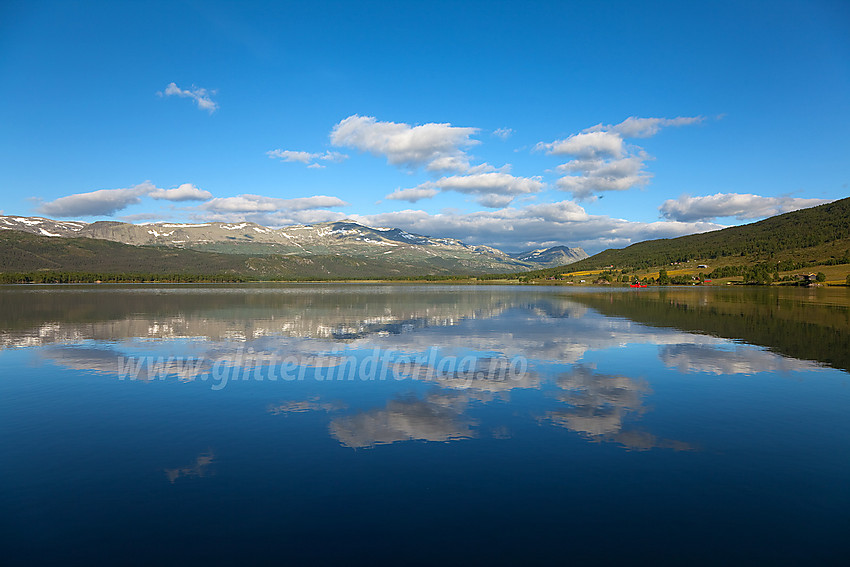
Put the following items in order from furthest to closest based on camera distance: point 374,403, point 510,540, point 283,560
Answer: point 374,403
point 510,540
point 283,560

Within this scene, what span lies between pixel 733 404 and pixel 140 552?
24.1 metres

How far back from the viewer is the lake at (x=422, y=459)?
10.9 meters

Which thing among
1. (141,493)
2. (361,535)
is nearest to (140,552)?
(141,493)

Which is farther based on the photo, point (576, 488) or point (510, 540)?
point (576, 488)

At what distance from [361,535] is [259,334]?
128ft

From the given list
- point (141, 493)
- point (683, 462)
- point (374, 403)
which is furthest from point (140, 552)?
point (683, 462)

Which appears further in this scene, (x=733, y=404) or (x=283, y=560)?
(x=733, y=404)

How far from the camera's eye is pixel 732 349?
129 ft

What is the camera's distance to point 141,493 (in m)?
13.3

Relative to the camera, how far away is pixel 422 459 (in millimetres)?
15570

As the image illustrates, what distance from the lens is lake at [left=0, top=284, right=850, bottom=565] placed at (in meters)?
10.9

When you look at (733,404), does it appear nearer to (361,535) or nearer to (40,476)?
(361,535)

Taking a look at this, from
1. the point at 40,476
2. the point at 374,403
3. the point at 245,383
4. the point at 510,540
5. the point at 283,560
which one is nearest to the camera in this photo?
the point at 283,560

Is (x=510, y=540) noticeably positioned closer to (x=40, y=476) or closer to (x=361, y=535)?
(x=361, y=535)
